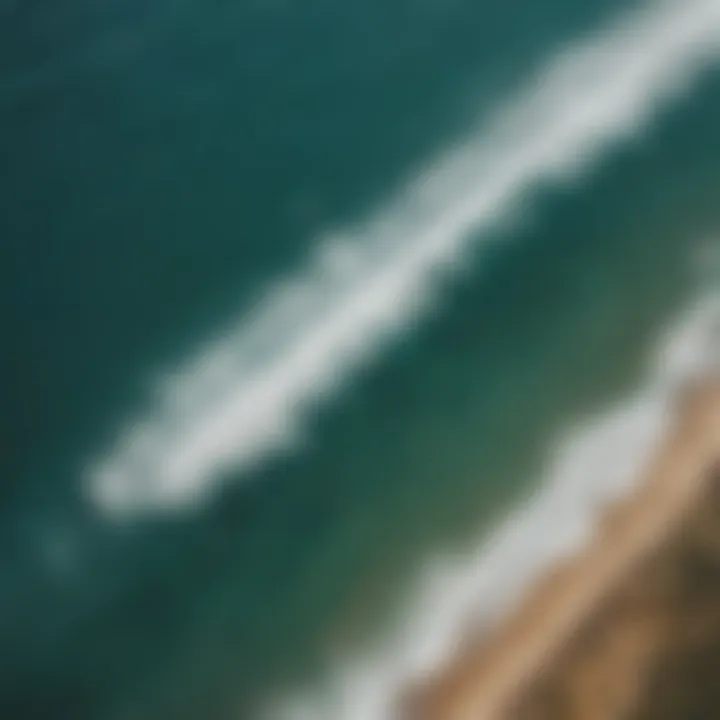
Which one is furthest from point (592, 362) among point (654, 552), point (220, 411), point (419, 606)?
point (220, 411)

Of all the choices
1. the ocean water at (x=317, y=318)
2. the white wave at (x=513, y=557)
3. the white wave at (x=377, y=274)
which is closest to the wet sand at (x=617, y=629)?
the white wave at (x=513, y=557)

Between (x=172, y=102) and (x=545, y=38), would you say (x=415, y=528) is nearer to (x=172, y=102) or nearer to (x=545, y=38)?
(x=172, y=102)

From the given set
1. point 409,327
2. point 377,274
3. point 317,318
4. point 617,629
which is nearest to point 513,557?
point 617,629

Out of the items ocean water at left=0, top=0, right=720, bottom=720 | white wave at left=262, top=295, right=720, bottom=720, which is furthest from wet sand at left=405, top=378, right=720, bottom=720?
ocean water at left=0, top=0, right=720, bottom=720

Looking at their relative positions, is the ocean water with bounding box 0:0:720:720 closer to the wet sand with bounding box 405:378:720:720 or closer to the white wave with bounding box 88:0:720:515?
the white wave with bounding box 88:0:720:515

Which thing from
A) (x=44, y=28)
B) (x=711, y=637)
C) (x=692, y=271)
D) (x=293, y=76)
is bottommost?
(x=711, y=637)

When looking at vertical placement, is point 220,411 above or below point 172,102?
below
